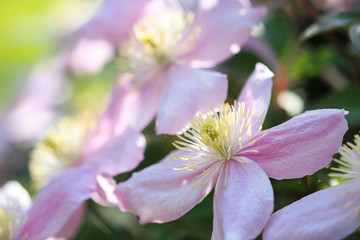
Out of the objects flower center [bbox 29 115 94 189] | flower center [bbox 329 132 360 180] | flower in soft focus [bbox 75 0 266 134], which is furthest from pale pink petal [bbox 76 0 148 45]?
flower center [bbox 329 132 360 180]

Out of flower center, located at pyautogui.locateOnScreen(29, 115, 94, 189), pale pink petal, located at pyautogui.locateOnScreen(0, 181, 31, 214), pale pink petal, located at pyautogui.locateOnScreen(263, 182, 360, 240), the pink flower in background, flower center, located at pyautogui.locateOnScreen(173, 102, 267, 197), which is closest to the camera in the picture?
pale pink petal, located at pyautogui.locateOnScreen(263, 182, 360, 240)

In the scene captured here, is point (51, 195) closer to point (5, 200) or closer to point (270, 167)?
point (5, 200)

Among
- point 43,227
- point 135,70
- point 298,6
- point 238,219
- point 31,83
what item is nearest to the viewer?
point 238,219

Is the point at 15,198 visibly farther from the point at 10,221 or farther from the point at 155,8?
the point at 155,8

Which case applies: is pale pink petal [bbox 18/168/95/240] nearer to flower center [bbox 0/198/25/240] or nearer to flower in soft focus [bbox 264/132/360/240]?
flower center [bbox 0/198/25/240]

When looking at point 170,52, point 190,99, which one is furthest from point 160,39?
point 190,99

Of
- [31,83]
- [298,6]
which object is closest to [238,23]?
[298,6]

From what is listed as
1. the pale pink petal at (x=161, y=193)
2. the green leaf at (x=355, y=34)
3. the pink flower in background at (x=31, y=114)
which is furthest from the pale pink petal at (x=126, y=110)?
the pink flower in background at (x=31, y=114)
